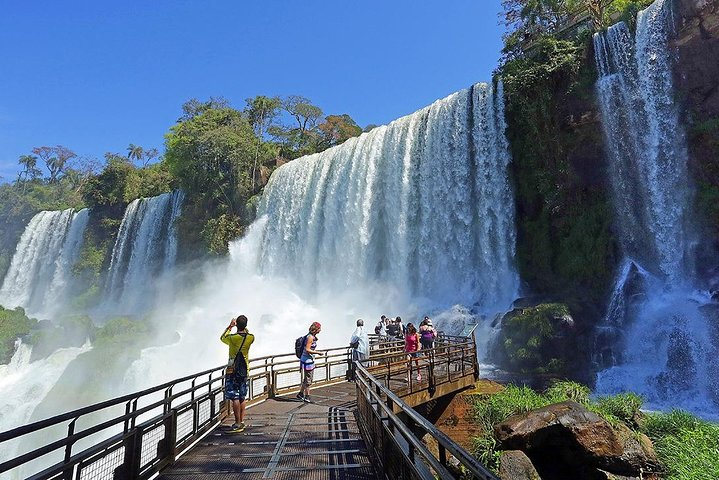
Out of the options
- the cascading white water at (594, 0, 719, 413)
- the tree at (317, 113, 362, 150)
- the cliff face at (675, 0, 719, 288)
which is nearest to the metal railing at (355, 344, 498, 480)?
the cascading white water at (594, 0, 719, 413)

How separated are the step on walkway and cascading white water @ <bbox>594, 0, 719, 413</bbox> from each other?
11144 mm

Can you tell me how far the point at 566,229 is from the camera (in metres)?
21.1

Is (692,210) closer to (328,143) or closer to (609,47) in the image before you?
(609,47)

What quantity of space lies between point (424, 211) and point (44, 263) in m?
47.3

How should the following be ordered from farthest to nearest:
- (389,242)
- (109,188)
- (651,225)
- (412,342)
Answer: (109,188) → (389,242) → (651,225) → (412,342)

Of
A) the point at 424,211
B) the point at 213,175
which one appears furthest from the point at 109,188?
the point at 424,211

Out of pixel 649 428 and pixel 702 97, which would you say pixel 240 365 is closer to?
pixel 649 428

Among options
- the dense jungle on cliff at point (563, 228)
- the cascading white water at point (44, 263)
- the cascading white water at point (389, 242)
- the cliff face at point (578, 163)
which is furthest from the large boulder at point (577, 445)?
the cascading white water at point (44, 263)

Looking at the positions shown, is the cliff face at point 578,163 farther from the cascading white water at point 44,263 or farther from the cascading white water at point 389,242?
the cascading white water at point 44,263

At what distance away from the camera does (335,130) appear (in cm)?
5644

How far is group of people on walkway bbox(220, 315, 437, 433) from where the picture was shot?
678 centimetres

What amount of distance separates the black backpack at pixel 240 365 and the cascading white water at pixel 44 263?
51.8m

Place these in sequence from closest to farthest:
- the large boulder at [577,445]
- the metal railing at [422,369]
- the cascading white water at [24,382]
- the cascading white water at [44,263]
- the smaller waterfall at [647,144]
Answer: the large boulder at [577,445]
the metal railing at [422,369]
the smaller waterfall at [647,144]
the cascading white water at [24,382]
the cascading white water at [44,263]

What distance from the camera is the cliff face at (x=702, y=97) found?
56.3 ft
